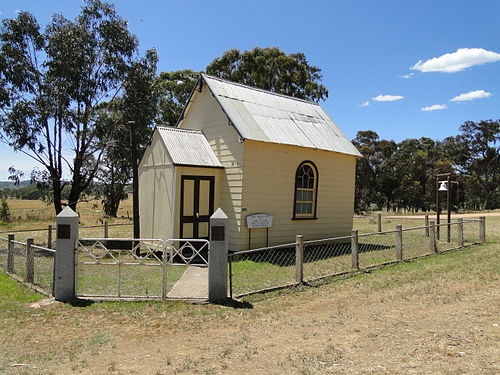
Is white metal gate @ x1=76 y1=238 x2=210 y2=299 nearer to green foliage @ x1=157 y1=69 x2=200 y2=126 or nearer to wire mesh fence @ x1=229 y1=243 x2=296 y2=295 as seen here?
wire mesh fence @ x1=229 y1=243 x2=296 y2=295

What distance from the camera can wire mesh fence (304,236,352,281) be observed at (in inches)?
416

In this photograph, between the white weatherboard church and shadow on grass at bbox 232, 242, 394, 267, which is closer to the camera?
shadow on grass at bbox 232, 242, 394, 267

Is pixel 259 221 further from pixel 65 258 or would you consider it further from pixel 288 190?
pixel 65 258

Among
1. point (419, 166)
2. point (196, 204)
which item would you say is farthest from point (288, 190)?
point (419, 166)

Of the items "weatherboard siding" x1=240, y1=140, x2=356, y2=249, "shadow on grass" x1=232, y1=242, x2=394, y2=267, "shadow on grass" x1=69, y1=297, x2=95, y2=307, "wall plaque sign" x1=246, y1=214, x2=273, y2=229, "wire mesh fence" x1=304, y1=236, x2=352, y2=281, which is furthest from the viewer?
"weatherboard siding" x1=240, y1=140, x2=356, y2=249

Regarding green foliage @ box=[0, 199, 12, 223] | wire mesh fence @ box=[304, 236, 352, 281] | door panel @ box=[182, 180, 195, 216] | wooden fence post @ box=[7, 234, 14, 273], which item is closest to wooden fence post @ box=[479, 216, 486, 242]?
wire mesh fence @ box=[304, 236, 352, 281]

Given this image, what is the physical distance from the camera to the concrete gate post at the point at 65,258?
7.92 metres

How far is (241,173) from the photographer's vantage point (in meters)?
12.9

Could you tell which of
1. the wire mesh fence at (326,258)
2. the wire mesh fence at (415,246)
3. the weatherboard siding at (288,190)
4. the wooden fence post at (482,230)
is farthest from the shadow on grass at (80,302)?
the wooden fence post at (482,230)

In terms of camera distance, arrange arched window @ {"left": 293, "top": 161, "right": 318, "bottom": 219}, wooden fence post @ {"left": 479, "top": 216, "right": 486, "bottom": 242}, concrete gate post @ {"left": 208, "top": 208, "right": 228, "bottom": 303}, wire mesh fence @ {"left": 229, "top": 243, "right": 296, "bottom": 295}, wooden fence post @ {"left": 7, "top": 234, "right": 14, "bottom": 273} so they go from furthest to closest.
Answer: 1. wooden fence post @ {"left": 479, "top": 216, "right": 486, "bottom": 242}
2. arched window @ {"left": 293, "top": 161, "right": 318, "bottom": 219}
3. wooden fence post @ {"left": 7, "top": 234, "right": 14, "bottom": 273}
4. wire mesh fence @ {"left": 229, "top": 243, "right": 296, "bottom": 295}
5. concrete gate post @ {"left": 208, "top": 208, "right": 228, "bottom": 303}

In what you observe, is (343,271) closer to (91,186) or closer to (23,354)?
(23,354)

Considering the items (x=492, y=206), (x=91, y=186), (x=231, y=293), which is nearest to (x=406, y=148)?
(x=492, y=206)

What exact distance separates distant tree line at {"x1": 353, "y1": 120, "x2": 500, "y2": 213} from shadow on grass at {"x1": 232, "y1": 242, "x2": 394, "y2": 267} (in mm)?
36603

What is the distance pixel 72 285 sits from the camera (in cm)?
794
